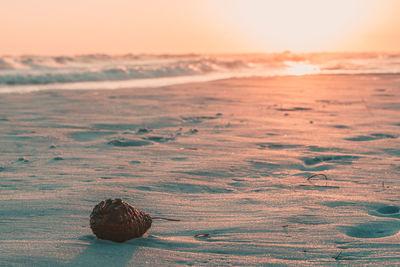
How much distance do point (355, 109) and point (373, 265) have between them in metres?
4.89

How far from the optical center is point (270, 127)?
5.09 meters

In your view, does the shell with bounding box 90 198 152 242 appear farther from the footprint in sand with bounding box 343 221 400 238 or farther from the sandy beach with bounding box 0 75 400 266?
the footprint in sand with bounding box 343 221 400 238

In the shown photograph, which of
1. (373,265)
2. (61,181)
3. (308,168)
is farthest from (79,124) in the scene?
(373,265)

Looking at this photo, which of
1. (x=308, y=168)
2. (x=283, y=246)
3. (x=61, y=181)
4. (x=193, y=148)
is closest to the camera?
(x=283, y=246)

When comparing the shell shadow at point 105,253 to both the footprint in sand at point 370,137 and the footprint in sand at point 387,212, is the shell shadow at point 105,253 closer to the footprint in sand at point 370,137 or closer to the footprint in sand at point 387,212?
the footprint in sand at point 387,212

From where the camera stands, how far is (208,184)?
120 inches

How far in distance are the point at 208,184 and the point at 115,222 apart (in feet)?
3.74

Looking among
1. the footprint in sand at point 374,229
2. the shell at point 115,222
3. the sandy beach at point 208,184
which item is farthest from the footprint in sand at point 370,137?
the shell at point 115,222

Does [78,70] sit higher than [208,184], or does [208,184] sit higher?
[78,70]

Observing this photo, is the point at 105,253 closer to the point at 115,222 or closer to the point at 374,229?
the point at 115,222

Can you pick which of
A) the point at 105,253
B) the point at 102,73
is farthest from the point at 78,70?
the point at 105,253

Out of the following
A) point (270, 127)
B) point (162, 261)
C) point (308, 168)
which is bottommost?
point (162, 261)

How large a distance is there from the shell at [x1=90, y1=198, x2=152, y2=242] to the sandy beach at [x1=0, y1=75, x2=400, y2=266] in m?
0.04

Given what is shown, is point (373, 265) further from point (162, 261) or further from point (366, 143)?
point (366, 143)
